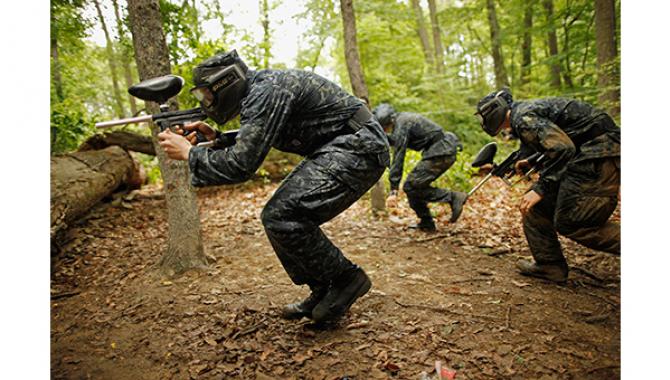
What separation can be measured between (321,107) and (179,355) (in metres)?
1.84

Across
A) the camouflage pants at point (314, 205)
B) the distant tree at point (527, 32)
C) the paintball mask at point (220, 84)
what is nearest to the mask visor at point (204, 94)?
the paintball mask at point (220, 84)

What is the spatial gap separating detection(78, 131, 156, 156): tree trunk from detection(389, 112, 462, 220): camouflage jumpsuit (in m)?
3.99

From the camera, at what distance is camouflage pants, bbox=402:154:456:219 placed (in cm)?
484

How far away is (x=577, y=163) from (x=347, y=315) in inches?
87.3

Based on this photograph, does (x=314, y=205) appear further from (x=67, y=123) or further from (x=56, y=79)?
(x=56, y=79)

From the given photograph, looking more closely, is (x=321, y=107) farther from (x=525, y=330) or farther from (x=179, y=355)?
(x=525, y=330)

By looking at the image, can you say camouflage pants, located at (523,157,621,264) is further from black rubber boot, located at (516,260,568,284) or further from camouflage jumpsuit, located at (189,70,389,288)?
camouflage jumpsuit, located at (189,70,389,288)

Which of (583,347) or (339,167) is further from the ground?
(339,167)

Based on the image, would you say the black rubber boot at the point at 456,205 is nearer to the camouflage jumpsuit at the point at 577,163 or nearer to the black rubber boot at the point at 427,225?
the black rubber boot at the point at 427,225

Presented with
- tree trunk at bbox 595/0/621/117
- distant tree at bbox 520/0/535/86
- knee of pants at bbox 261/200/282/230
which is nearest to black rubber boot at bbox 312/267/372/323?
knee of pants at bbox 261/200/282/230

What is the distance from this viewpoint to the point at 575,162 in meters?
2.91

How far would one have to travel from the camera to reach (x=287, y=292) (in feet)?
10.4

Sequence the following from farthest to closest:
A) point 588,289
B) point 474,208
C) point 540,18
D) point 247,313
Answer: point 540,18 < point 474,208 < point 588,289 < point 247,313

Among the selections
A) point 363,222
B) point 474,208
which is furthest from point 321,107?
point 474,208
